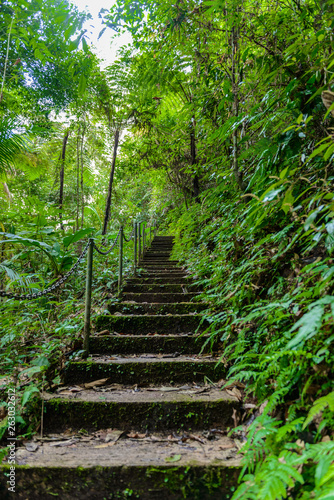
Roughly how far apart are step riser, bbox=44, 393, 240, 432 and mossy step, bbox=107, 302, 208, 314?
4.62 feet

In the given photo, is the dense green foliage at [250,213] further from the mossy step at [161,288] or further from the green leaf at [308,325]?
the mossy step at [161,288]

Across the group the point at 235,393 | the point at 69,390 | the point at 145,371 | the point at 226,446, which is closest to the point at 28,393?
the point at 69,390

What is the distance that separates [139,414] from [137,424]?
0.06 meters

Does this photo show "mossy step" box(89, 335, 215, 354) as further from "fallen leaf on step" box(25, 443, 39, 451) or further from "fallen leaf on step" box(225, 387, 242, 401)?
"fallen leaf on step" box(25, 443, 39, 451)

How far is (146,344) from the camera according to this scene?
8.32 ft

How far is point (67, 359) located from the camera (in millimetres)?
2242

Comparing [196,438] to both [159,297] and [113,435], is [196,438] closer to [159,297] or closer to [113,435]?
[113,435]

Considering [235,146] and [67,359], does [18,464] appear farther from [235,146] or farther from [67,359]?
[235,146]

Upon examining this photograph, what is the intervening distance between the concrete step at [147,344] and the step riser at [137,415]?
74 centimetres

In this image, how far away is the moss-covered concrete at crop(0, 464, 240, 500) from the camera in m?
1.28

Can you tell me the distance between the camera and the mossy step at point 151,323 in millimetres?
2809

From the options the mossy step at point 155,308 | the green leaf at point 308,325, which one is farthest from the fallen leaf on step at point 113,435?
the mossy step at point 155,308

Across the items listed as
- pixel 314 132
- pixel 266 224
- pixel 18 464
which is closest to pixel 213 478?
pixel 18 464

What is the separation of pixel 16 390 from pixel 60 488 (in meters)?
0.72
